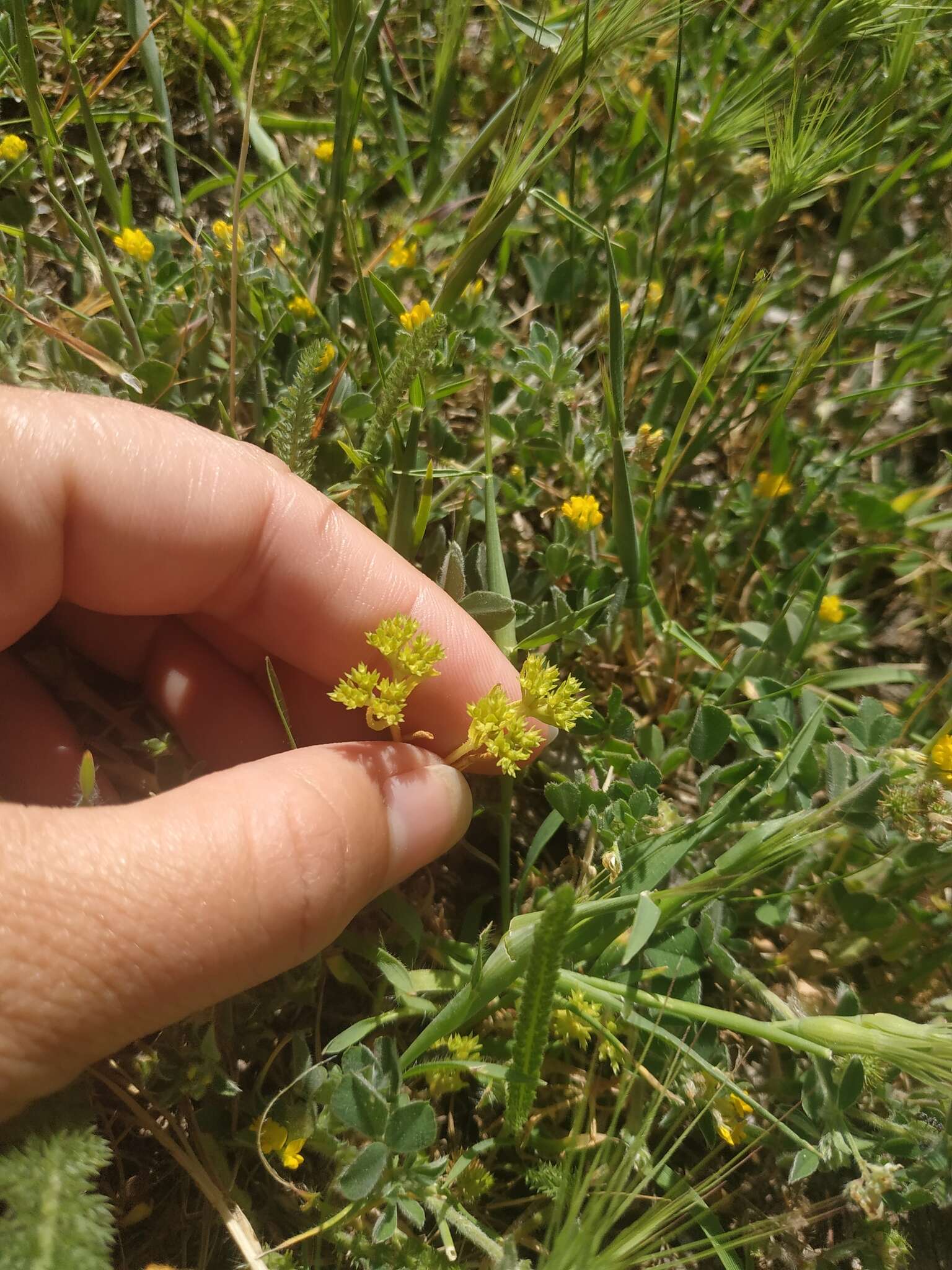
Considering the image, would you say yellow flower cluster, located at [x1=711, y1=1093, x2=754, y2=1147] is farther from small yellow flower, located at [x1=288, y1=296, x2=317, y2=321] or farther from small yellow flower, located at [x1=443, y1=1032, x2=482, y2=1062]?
small yellow flower, located at [x1=288, y1=296, x2=317, y2=321]

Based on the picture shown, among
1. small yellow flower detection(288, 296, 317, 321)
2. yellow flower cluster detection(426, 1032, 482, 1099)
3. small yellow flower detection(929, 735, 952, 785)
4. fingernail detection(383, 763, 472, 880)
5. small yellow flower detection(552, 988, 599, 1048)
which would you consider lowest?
yellow flower cluster detection(426, 1032, 482, 1099)

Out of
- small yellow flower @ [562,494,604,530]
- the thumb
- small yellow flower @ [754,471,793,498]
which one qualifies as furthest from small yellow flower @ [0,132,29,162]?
small yellow flower @ [754,471,793,498]

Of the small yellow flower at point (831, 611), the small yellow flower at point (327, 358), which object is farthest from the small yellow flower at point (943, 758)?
the small yellow flower at point (327, 358)

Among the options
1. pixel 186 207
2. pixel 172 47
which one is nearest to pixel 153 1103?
pixel 186 207

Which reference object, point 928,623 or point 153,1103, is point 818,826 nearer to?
point 928,623

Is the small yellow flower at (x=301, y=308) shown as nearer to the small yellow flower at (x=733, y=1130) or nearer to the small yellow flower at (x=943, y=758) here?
the small yellow flower at (x=943, y=758)
